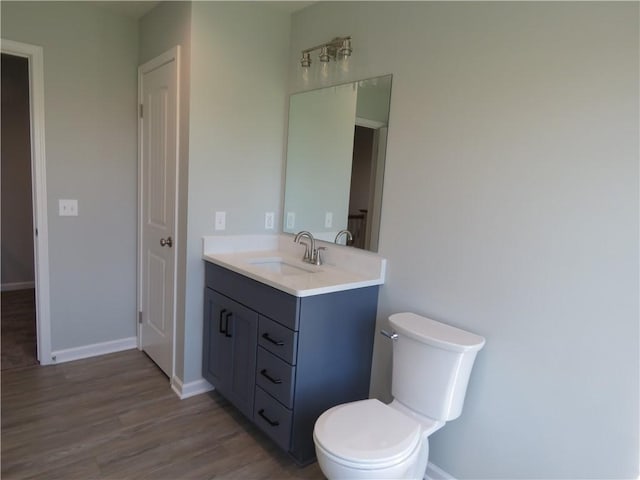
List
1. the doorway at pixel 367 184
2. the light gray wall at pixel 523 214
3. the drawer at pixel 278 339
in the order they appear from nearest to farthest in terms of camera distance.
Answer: the light gray wall at pixel 523 214 < the drawer at pixel 278 339 < the doorway at pixel 367 184

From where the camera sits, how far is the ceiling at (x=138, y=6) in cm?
234

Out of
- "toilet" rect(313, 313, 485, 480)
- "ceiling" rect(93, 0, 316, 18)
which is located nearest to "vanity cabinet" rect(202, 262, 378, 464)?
"toilet" rect(313, 313, 485, 480)

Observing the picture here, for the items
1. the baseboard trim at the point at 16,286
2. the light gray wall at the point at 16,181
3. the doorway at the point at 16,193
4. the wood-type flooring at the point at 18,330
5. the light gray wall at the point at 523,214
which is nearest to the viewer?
the light gray wall at the point at 523,214

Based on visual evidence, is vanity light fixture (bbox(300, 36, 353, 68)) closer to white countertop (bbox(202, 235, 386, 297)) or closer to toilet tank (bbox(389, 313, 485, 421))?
white countertop (bbox(202, 235, 386, 297))

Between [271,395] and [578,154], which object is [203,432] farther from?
[578,154]

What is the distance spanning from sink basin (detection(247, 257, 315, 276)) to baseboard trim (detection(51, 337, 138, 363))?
1.37 metres

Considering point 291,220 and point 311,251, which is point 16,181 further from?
point 311,251

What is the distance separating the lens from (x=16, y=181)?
416cm

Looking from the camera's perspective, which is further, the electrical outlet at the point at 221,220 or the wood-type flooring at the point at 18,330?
the wood-type flooring at the point at 18,330

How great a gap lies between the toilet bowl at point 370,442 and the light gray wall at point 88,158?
81.8 inches

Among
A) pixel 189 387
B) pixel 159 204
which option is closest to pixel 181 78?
pixel 159 204

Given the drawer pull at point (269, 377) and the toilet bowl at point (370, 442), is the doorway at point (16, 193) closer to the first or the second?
the drawer pull at point (269, 377)

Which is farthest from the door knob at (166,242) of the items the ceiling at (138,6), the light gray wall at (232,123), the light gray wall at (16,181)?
the light gray wall at (16,181)

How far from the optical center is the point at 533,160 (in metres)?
1.48
